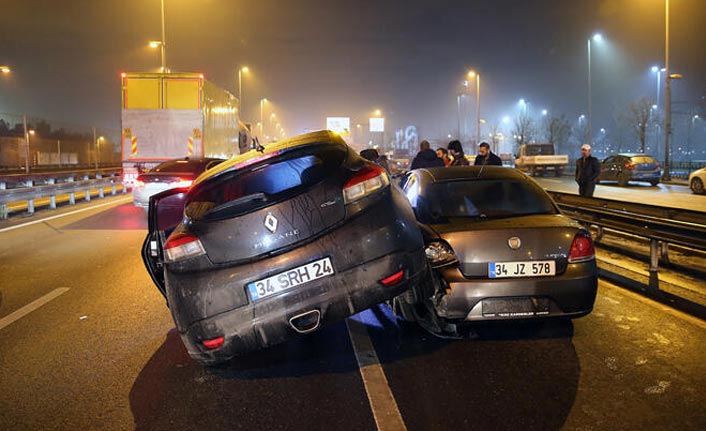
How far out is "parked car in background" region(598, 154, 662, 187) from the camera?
28812mm

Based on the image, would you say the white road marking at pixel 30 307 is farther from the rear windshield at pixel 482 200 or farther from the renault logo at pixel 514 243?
the renault logo at pixel 514 243

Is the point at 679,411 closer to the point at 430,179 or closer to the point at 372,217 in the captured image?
the point at 372,217

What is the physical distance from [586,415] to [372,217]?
5.80 ft

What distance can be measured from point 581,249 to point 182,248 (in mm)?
3088

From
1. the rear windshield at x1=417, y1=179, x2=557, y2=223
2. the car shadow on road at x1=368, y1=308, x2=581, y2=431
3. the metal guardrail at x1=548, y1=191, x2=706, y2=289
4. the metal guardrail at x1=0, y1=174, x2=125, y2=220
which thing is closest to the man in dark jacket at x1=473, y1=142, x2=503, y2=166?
the metal guardrail at x1=548, y1=191, x2=706, y2=289

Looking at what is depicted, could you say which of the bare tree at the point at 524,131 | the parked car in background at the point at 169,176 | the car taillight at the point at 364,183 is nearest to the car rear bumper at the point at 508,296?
the car taillight at the point at 364,183

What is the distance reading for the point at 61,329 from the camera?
5.83 metres

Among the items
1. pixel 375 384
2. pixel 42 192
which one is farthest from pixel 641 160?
pixel 375 384

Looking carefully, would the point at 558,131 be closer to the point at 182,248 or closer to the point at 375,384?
the point at 375,384

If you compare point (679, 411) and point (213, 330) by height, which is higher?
point (213, 330)

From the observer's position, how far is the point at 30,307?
22.0 feet

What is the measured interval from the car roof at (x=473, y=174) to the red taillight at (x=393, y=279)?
2.22 meters

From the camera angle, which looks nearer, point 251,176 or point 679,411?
point 679,411

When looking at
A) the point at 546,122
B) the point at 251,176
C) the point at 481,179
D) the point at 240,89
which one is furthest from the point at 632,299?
the point at 546,122
